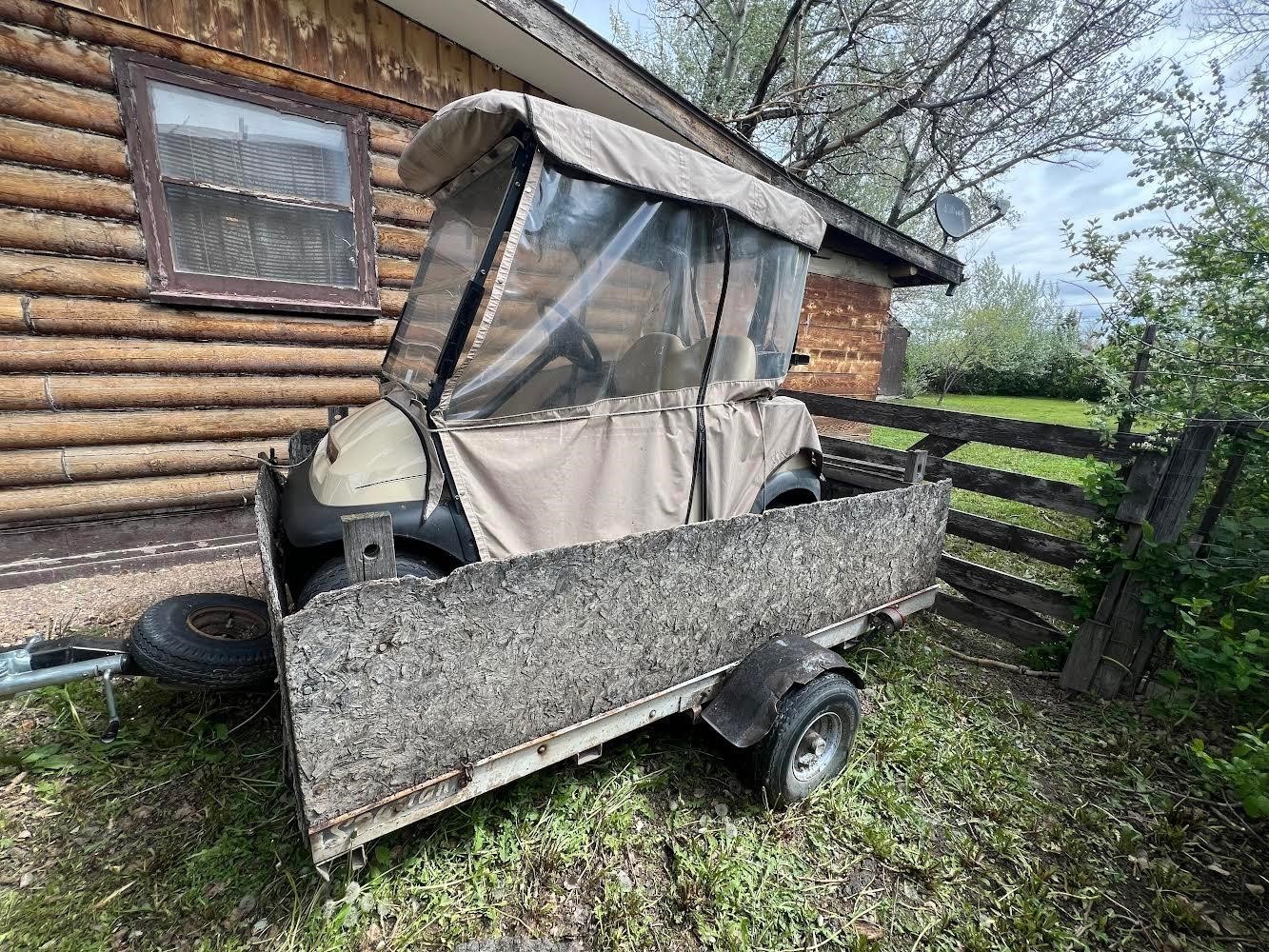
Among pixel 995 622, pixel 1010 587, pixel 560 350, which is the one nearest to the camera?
pixel 560 350

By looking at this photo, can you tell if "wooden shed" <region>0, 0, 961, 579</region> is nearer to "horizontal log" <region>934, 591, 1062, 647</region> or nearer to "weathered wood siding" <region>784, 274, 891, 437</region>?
"weathered wood siding" <region>784, 274, 891, 437</region>

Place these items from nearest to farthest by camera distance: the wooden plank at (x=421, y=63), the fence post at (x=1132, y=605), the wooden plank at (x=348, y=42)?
the fence post at (x=1132, y=605), the wooden plank at (x=348, y=42), the wooden plank at (x=421, y=63)

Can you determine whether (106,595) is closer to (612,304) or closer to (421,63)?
(612,304)

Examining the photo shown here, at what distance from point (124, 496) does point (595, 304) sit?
12.8 ft

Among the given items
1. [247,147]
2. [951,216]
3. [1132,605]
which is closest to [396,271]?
[247,147]

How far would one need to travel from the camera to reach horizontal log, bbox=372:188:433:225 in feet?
14.5

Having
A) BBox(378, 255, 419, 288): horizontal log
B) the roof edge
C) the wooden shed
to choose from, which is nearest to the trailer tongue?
the wooden shed

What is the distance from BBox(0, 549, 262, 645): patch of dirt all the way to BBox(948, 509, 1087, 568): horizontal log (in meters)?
4.93

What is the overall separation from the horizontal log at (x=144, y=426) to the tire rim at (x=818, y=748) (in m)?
4.39

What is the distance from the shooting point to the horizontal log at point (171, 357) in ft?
11.6

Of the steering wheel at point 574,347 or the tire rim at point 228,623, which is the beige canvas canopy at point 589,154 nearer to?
the steering wheel at point 574,347

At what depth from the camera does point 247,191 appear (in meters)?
3.91

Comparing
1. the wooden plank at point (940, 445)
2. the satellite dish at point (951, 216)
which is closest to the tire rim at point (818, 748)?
the wooden plank at point (940, 445)

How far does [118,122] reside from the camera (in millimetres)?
3486
